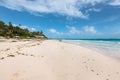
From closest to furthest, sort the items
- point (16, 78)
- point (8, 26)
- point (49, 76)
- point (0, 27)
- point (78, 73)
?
point (16, 78), point (49, 76), point (78, 73), point (0, 27), point (8, 26)

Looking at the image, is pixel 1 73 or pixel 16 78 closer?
pixel 16 78

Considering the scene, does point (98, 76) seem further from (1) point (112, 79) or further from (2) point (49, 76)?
(2) point (49, 76)

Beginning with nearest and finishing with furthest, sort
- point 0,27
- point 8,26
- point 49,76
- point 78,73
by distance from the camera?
point 49,76 → point 78,73 → point 0,27 → point 8,26

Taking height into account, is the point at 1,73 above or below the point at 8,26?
below

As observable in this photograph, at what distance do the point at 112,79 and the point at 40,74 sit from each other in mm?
3764

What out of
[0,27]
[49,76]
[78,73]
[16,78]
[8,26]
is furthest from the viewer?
[8,26]

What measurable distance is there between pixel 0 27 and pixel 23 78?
8557 centimetres

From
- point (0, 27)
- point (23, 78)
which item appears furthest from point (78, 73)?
point (0, 27)

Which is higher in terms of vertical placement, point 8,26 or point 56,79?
point 8,26

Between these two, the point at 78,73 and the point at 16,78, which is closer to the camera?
the point at 16,78

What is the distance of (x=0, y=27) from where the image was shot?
85562mm

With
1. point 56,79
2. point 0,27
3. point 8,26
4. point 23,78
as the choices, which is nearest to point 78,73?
point 56,79

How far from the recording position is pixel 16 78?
704 centimetres

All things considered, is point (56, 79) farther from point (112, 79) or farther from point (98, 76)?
point (112, 79)
